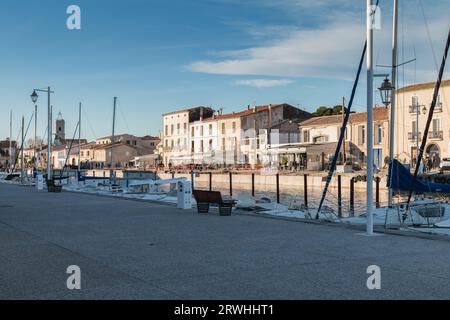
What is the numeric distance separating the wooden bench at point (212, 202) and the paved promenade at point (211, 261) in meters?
2.33

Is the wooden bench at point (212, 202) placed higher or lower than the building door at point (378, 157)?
lower

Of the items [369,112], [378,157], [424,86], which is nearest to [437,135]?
[424,86]

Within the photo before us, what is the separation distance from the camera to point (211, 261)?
933cm

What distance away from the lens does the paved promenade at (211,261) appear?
7.12 metres

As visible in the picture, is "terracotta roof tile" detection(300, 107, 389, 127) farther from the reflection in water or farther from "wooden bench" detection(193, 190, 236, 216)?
"wooden bench" detection(193, 190, 236, 216)

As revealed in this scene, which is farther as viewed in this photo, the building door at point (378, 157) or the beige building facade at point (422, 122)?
the building door at point (378, 157)

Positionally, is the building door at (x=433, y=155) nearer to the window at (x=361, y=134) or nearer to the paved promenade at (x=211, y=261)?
the window at (x=361, y=134)

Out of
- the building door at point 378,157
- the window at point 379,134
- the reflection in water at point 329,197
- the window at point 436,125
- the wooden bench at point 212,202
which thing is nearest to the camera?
the wooden bench at point 212,202

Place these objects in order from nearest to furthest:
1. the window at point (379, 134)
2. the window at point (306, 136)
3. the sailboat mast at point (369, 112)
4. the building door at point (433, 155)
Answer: the sailboat mast at point (369, 112), the building door at point (433, 155), the window at point (379, 134), the window at point (306, 136)

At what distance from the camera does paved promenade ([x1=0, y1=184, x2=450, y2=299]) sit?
712 centimetres

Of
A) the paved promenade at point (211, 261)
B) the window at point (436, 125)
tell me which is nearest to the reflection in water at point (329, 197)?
the paved promenade at point (211, 261)

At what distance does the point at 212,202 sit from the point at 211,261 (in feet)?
29.9

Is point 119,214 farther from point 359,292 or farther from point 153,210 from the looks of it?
point 359,292

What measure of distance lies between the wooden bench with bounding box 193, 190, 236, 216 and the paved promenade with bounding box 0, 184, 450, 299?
2.33 meters
